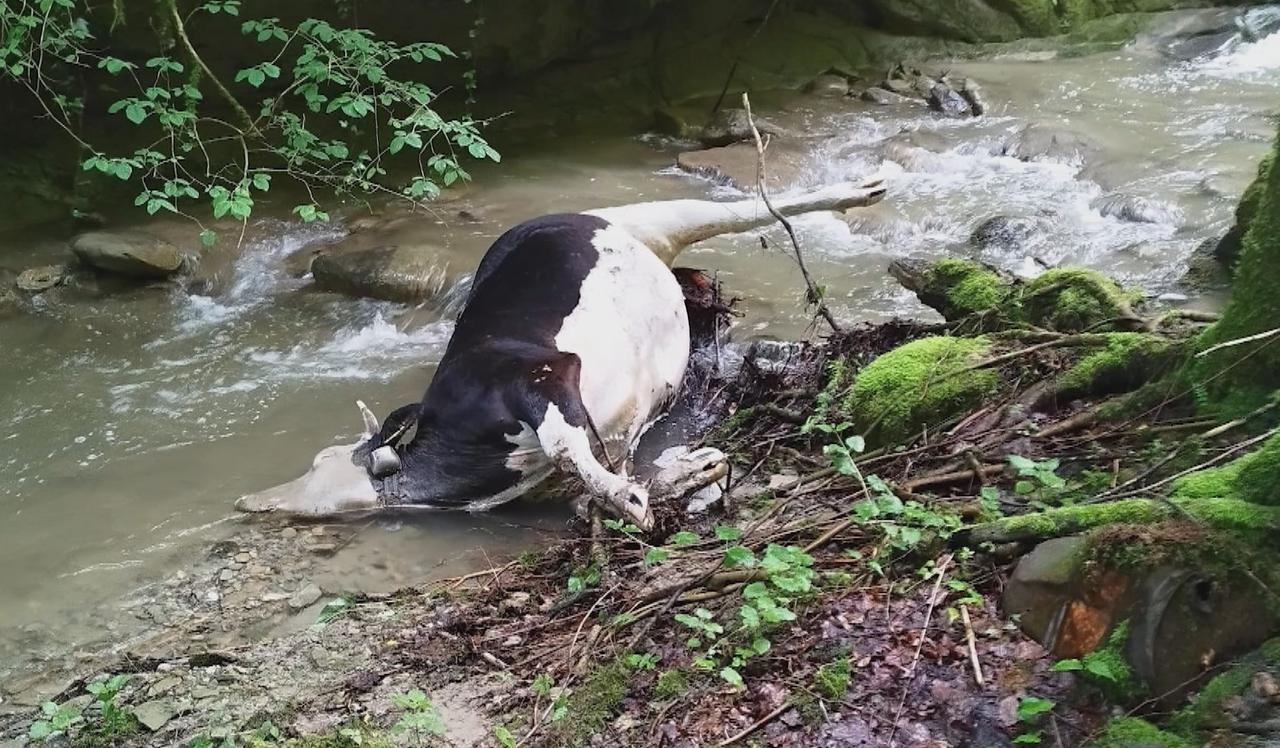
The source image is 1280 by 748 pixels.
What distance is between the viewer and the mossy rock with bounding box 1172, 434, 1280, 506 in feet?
6.57

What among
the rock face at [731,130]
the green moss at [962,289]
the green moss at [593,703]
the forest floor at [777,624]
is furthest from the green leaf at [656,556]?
the rock face at [731,130]

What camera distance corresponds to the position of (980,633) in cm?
229

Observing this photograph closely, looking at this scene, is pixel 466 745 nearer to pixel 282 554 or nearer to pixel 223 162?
pixel 282 554

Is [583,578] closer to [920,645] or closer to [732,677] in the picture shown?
[732,677]

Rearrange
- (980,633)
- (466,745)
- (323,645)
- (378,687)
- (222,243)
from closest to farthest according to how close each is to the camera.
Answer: (980,633) < (466,745) < (378,687) < (323,645) < (222,243)

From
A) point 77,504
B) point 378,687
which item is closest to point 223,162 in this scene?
point 77,504

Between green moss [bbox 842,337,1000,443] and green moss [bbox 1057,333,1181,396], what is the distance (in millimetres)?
294

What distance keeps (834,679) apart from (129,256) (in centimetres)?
696

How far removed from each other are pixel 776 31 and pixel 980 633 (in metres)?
11.7

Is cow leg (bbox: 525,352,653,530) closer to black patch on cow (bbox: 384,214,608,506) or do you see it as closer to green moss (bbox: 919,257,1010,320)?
black patch on cow (bbox: 384,214,608,506)

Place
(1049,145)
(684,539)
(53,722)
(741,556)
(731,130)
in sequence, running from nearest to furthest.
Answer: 1. (741,556)
2. (53,722)
3. (684,539)
4. (1049,145)
5. (731,130)

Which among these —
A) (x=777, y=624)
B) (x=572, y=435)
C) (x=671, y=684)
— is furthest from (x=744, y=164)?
(x=671, y=684)

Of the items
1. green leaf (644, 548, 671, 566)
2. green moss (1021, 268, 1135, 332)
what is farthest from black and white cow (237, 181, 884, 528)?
green moss (1021, 268, 1135, 332)

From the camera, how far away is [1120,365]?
10.4 feet
